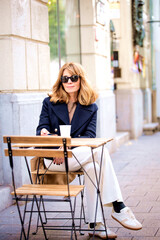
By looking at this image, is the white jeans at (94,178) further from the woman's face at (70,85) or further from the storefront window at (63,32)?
the storefront window at (63,32)

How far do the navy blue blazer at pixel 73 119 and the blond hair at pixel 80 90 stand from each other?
0.05m

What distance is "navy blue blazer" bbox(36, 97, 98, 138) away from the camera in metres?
4.89

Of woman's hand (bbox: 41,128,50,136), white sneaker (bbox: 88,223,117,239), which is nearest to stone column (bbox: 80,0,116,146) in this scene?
woman's hand (bbox: 41,128,50,136)

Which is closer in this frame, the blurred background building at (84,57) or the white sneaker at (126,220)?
the white sneaker at (126,220)

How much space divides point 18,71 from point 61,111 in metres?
1.52

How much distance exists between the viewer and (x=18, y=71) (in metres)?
6.27

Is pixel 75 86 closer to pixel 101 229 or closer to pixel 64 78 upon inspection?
pixel 64 78

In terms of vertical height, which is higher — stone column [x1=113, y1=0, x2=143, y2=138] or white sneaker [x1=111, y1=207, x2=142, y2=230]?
stone column [x1=113, y1=0, x2=143, y2=138]

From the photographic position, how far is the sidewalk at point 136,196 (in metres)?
4.79

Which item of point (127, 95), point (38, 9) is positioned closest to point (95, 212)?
point (38, 9)

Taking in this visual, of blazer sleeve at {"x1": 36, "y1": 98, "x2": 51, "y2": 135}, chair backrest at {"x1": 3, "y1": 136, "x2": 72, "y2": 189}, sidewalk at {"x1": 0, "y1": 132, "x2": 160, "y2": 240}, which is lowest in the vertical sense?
sidewalk at {"x1": 0, "y1": 132, "x2": 160, "y2": 240}

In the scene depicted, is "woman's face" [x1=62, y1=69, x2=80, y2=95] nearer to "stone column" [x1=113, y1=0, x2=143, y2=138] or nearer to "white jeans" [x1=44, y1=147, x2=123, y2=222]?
"white jeans" [x1=44, y1=147, x2=123, y2=222]

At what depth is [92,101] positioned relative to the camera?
5.02 metres

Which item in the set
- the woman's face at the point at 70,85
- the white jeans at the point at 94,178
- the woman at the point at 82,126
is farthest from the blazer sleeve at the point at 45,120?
the white jeans at the point at 94,178
